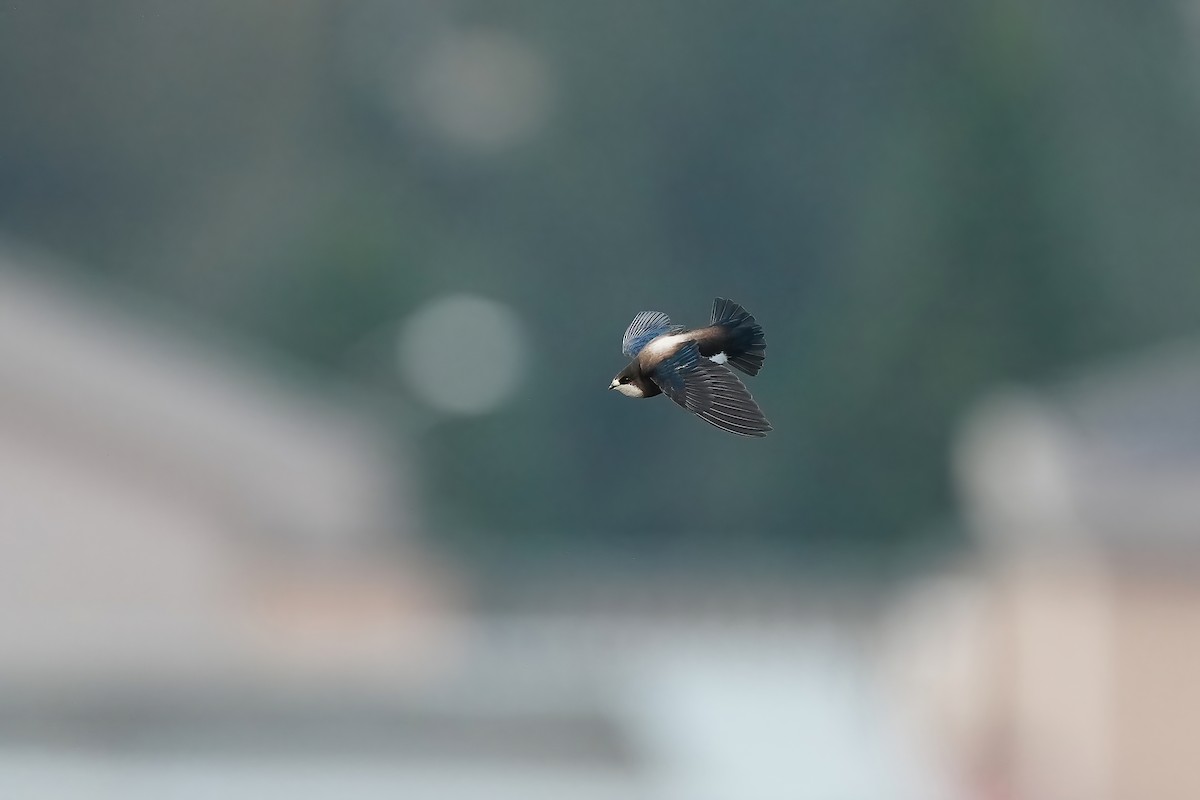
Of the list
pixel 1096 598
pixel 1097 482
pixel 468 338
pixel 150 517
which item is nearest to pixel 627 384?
pixel 468 338

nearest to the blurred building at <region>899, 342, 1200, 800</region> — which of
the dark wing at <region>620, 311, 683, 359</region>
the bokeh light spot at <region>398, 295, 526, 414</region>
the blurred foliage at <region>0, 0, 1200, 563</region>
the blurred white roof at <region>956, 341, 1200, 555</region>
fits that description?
the blurred white roof at <region>956, 341, 1200, 555</region>

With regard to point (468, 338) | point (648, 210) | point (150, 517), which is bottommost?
point (468, 338)

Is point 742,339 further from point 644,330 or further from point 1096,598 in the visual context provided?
point 1096,598

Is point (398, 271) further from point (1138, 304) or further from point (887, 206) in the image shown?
point (1138, 304)

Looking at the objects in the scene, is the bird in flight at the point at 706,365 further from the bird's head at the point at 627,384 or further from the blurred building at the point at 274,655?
the blurred building at the point at 274,655

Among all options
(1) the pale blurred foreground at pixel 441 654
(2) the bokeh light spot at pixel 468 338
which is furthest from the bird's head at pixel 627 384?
(1) the pale blurred foreground at pixel 441 654

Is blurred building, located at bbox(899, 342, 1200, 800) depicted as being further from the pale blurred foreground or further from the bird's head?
the bird's head
